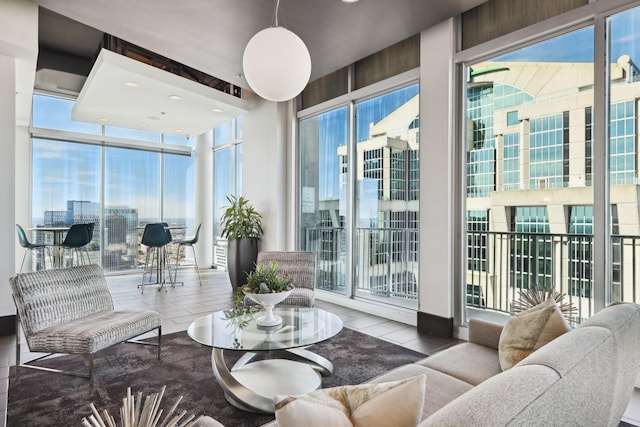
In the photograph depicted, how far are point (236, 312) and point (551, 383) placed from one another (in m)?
2.42

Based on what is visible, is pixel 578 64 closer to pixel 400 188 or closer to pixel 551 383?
pixel 400 188

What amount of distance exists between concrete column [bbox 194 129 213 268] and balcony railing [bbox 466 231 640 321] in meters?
6.30

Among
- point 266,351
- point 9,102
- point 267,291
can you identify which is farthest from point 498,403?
point 9,102

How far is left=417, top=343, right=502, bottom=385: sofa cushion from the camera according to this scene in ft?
6.12

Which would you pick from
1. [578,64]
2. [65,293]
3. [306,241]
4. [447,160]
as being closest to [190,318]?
[65,293]

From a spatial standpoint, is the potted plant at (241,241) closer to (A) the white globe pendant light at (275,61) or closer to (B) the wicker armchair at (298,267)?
(B) the wicker armchair at (298,267)

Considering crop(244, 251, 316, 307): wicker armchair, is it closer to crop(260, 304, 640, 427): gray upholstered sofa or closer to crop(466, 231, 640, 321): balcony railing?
crop(466, 231, 640, 321): balcony railing

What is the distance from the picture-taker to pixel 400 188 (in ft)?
14.8

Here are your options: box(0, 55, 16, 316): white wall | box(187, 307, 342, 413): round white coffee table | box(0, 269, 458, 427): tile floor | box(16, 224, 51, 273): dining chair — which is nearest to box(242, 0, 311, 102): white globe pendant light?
box(187, 307, 342, 413): round white coffee table

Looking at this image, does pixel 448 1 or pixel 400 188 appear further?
pixel 400 188

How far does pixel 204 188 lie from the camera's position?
8.68 metres

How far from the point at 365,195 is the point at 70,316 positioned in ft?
11.2

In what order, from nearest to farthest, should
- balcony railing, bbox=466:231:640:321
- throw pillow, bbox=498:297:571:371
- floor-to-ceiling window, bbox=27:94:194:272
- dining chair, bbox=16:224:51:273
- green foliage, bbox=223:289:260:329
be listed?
throw pillow, bbox=498:297:571:371 < green foliage, bbox=223:289:260:329 < balcony railing, bbox=466:231:640:321 < dining chair, bbox=16:224:51:273 < floor-to-ceiling window, bbox=27:94:194:272

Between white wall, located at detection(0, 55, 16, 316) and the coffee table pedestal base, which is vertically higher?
white wall, located at detection(0, 55, 16, 316)
